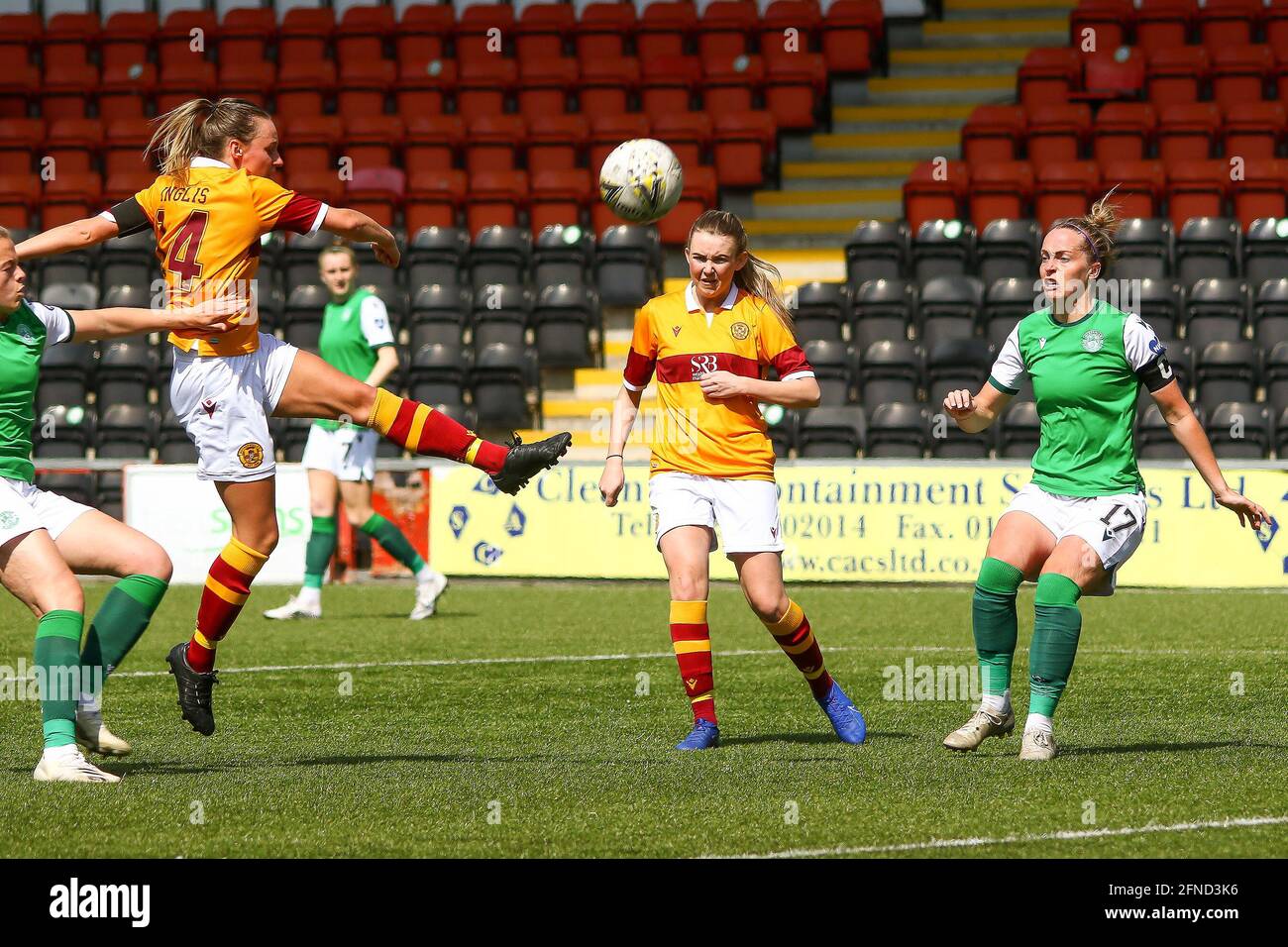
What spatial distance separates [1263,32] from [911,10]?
4433mm

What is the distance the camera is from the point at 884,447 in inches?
620


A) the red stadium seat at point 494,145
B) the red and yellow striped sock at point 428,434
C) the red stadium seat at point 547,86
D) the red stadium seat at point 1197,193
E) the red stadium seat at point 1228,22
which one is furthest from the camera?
the red stadium seat at point 547,86

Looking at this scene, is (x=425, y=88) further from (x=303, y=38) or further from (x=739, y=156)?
(x=739, y=156)

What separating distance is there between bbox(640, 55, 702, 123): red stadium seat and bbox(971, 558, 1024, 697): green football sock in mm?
14980

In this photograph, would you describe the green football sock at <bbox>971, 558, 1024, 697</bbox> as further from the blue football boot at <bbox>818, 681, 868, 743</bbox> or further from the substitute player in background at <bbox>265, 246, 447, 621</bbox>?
the substitute player in background at <bbox>265, 246, 447, 621</bbox>

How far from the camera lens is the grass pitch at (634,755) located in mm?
5250

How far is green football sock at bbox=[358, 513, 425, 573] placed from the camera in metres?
12.5

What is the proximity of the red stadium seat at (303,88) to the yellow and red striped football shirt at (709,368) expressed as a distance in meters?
16.2

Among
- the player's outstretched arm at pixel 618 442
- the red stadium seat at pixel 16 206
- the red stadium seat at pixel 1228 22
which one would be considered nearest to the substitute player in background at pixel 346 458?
the player's outstretched arm at pixel 618 442

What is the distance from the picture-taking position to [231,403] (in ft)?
21.8

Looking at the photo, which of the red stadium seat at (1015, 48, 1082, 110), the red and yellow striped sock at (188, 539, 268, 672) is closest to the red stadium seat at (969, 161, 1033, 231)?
the red stadium seat at (1015, 48, 1082, 110)

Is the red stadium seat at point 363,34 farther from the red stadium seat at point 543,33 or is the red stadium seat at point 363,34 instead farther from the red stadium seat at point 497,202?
the red stadium seat at point 497,202

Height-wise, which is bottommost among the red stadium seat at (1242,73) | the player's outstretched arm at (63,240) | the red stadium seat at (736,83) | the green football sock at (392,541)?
the green football sock at (392,541)
